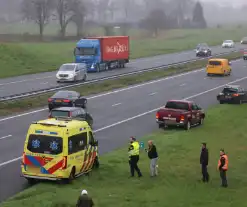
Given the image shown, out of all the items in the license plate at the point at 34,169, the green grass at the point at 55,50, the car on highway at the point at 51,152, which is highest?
the car on highway at the point at 51,152

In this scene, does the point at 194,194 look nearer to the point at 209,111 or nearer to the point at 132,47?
the point at 209,111

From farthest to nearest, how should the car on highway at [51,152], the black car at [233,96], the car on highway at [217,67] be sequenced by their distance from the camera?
the car on highway at [217,67] < the black car at [233,96] < the car on highway at [51,152]

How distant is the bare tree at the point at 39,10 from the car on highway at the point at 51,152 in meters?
101

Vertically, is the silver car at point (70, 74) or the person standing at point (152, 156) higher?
the person standing at point (152, 156)

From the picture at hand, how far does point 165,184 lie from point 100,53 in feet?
154

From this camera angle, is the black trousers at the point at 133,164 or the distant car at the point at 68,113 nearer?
the black trousers at the point at 133,164

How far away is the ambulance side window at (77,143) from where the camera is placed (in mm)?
19413

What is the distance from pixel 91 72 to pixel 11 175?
1756 inches

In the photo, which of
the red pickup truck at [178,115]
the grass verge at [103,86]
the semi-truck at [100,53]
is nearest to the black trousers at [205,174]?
the red pickup truck at [178,115]

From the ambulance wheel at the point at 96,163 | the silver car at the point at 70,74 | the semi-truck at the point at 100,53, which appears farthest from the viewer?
the semi-truck at the point at 100,53

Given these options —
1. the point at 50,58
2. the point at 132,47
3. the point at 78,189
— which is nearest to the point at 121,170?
the point at 78,189

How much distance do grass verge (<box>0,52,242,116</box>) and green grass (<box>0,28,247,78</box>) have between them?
14316mm

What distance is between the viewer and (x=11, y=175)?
839 inches

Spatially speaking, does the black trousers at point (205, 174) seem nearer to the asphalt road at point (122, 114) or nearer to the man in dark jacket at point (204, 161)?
the man in dark jacket at point (204, 161)
